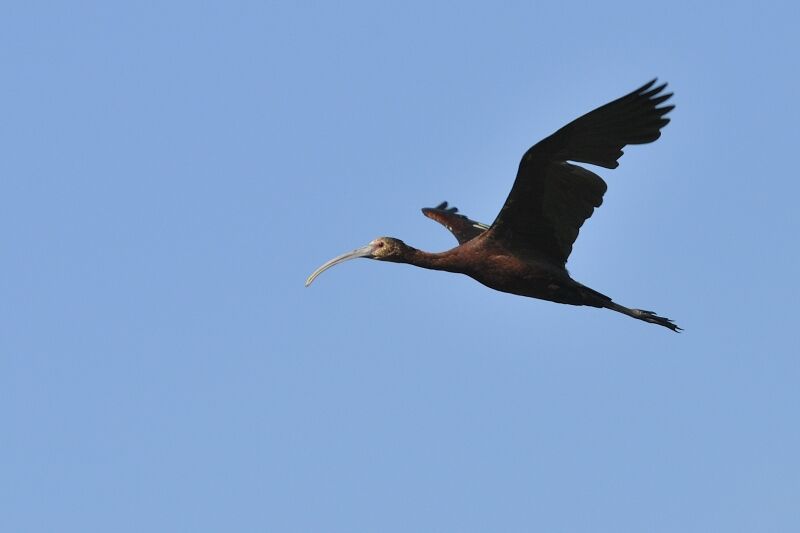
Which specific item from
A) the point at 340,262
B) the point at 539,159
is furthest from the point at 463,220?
the point at 539,159

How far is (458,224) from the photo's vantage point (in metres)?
25.3

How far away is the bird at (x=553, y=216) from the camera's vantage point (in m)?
19.8

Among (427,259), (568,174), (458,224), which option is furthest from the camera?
(458,224)

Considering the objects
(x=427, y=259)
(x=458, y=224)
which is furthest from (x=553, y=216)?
(x=458, y=224)

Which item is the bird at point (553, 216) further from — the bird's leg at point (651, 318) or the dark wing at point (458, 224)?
the dark wing at point (458, 224)

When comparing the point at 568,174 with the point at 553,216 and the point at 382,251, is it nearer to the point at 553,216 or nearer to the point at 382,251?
the point at 553,216

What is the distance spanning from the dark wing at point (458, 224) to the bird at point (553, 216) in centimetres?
312

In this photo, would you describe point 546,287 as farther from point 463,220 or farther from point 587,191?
point 463,220

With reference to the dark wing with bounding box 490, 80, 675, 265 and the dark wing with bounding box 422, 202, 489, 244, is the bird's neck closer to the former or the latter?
the dark wing with bounding box 490, 80, 675, 265

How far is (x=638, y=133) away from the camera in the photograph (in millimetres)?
19844

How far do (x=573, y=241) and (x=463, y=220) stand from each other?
446cm

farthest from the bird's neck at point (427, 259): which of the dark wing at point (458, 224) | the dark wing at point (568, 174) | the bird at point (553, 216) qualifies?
the dark wing at point (458, 224)

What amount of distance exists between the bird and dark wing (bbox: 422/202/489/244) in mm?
3116

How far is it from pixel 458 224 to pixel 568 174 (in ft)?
16.3
